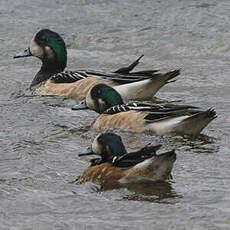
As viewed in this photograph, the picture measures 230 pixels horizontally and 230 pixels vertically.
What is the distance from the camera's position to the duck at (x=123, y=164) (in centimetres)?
995

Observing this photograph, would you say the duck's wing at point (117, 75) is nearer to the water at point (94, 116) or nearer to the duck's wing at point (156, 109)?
the water at point (94, 116)

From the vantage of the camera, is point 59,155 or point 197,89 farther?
point 197,89

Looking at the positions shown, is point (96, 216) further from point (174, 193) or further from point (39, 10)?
point (39, 10)

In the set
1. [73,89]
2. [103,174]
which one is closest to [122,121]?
[103,174]

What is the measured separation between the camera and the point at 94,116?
13742mm

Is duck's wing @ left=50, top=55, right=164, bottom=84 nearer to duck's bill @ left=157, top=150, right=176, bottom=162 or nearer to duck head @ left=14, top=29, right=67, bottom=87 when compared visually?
duck head @ left=14, top=29, right=67, bottom=87

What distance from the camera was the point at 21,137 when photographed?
12.4 metres

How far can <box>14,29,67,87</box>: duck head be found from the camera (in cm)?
1594

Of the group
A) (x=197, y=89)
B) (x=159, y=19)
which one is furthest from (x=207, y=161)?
(x=159, y=19)

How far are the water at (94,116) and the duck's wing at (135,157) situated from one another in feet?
0.81

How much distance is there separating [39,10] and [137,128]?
869 cm

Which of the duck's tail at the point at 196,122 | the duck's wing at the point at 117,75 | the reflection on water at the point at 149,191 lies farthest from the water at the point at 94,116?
the duck's wing at the point at 117,75

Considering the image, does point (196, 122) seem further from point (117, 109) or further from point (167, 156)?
point (167, 156)

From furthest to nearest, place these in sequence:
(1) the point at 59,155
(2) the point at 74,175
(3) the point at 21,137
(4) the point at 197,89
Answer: (4) the point at 197,89 < (3) the point at 21,137 < (1) the point at 59,155 < (2) the point at 74,175
